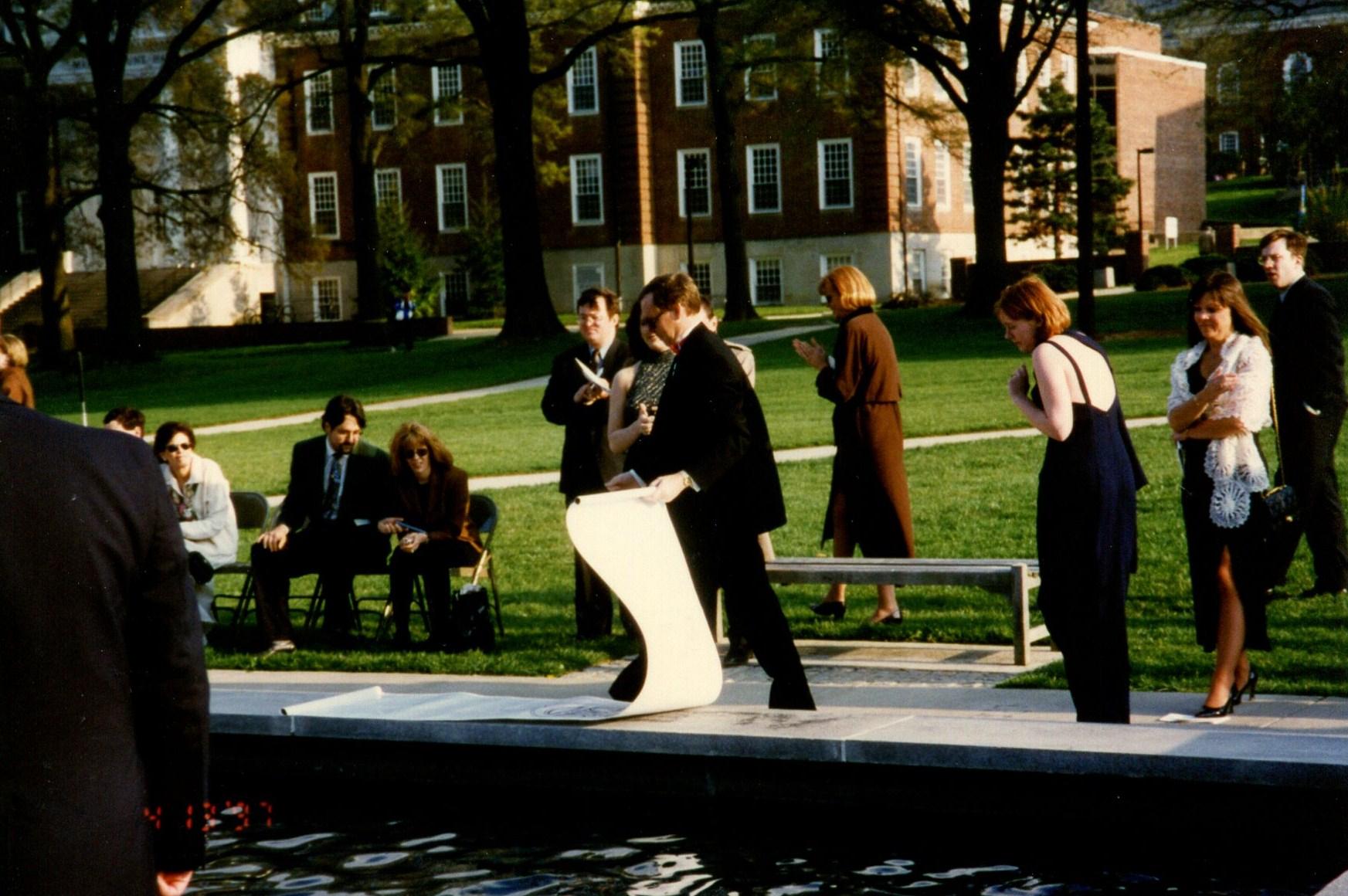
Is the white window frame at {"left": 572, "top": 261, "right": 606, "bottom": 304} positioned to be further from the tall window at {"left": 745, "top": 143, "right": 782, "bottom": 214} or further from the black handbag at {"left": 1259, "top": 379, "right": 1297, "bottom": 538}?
the black handbag at {"left": 1259, "top": 379, "right": 1297, "bottom": 538}

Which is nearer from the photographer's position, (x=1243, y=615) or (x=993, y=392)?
(x=1243, y=615)

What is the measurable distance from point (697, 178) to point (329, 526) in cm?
5134

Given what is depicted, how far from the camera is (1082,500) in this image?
22.5ft

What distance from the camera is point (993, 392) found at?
78.7ft

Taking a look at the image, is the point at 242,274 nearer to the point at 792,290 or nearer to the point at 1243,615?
the point at 792,290

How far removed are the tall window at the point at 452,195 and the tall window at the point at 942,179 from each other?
662 inches

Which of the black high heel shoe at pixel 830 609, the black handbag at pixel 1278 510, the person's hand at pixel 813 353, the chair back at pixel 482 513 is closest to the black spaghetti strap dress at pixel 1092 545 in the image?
the black handbag at pixel 1278 510

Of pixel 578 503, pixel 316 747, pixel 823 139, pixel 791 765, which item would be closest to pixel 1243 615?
pixel 791 765

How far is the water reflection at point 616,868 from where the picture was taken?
5.82 m

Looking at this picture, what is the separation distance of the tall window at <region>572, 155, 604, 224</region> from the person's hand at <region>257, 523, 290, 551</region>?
171ft

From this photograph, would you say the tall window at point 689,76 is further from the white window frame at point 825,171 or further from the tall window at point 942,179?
the tall window at point 942,179

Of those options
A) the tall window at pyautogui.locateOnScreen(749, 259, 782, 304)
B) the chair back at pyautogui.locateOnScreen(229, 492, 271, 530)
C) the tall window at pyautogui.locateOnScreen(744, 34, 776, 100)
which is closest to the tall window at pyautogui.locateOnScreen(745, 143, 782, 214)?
the tall window at pyautogui.locateOnScreen(749, 259, 782, 304)

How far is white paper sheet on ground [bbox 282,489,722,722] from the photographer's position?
684 cm

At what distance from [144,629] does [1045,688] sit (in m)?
5.96
